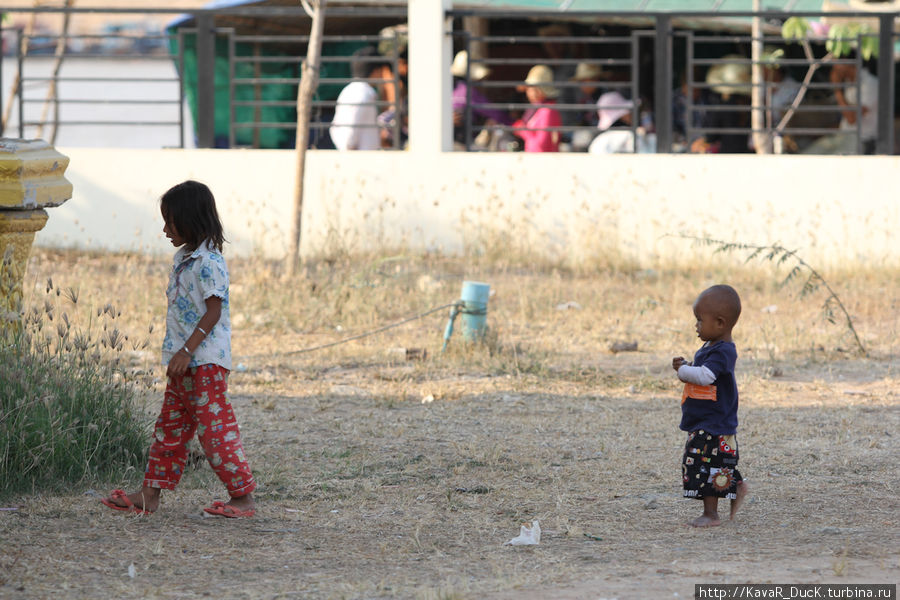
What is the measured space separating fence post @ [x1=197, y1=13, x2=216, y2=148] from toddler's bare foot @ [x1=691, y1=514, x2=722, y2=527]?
27.1 feet

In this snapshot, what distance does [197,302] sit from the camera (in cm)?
429

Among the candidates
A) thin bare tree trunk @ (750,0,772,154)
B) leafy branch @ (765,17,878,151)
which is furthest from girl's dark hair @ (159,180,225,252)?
thin bare tree trunk @ (750,0,772,154)

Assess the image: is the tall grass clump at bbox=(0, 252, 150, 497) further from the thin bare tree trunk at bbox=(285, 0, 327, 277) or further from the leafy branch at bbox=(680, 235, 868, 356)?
the thin bare tree trunk at bbox=(285, 0, 327, 277)

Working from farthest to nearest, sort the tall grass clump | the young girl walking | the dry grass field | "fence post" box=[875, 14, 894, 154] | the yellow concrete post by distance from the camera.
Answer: "fence post" box=[875, 14, 894, 154] → the yellow concrete post → the tall grass clump → the young girl walking → the dry grass field

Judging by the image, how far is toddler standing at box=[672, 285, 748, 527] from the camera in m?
4.29

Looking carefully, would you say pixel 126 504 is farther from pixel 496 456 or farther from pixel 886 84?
pixel 886 84

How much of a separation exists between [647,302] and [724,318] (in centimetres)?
485

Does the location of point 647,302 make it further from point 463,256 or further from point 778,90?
point 778,90

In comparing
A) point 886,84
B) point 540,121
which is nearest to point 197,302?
point 540,121

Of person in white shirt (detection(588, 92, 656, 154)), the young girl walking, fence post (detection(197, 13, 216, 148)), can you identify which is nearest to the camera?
the young girl walking

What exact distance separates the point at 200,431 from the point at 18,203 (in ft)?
4.28

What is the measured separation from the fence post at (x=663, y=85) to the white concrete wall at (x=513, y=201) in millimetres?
503

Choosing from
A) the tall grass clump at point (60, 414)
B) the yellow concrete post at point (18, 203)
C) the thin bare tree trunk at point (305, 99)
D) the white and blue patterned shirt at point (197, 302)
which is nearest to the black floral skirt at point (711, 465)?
the white and blue patterned shirt at point (197, 302)

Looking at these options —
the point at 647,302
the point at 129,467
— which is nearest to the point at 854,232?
the point at 647,302
